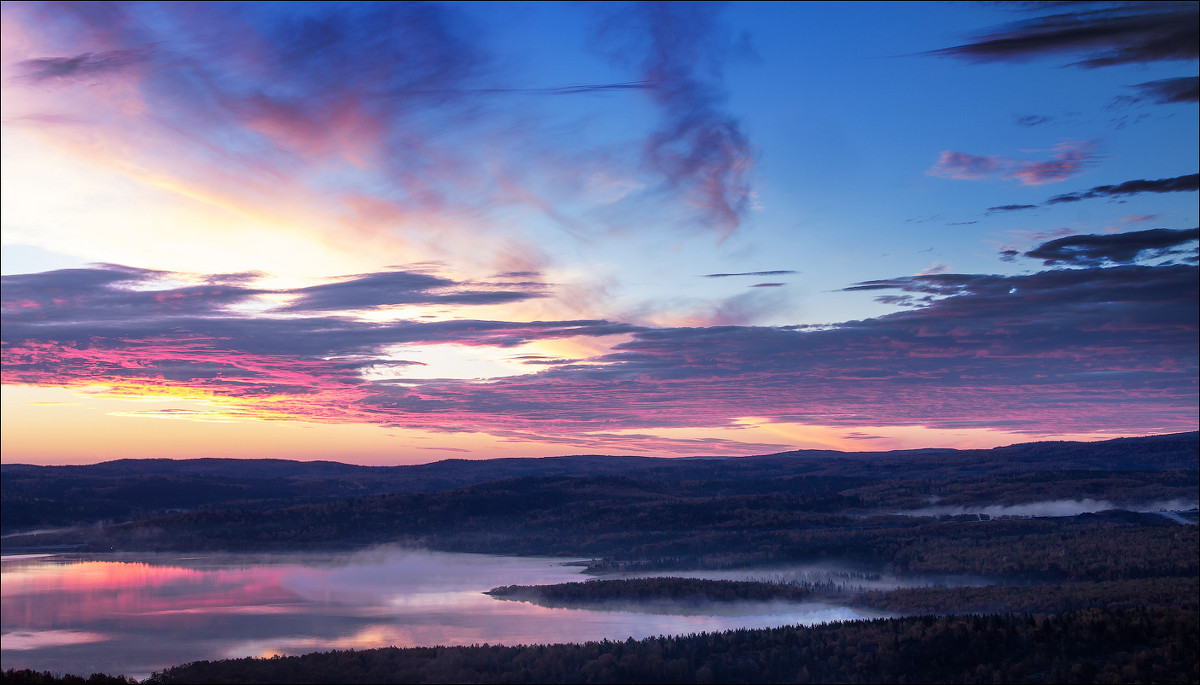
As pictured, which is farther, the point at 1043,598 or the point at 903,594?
the point at 903,594

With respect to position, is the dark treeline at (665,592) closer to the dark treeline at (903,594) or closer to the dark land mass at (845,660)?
the dark treeline at (903,594)

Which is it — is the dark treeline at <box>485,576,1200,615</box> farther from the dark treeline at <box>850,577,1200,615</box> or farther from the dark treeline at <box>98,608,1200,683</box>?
the dark treeline at <box>98,608,1200,683</box>

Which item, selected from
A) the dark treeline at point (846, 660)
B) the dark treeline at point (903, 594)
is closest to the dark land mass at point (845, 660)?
the dark treeline at point (846, 660)

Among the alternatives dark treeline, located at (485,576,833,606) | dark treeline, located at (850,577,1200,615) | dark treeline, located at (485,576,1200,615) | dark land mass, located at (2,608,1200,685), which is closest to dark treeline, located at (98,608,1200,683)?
dark land mass, located at (2,608,1200,685)

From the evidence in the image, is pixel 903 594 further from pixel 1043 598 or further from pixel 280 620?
pixel 280 620

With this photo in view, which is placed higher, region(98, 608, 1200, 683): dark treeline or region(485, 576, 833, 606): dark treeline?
region(98, 608, 1200, 683): dark treeline

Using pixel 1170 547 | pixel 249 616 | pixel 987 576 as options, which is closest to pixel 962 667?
pixel 987 576

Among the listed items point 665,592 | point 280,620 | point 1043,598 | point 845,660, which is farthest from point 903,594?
point 280,620
